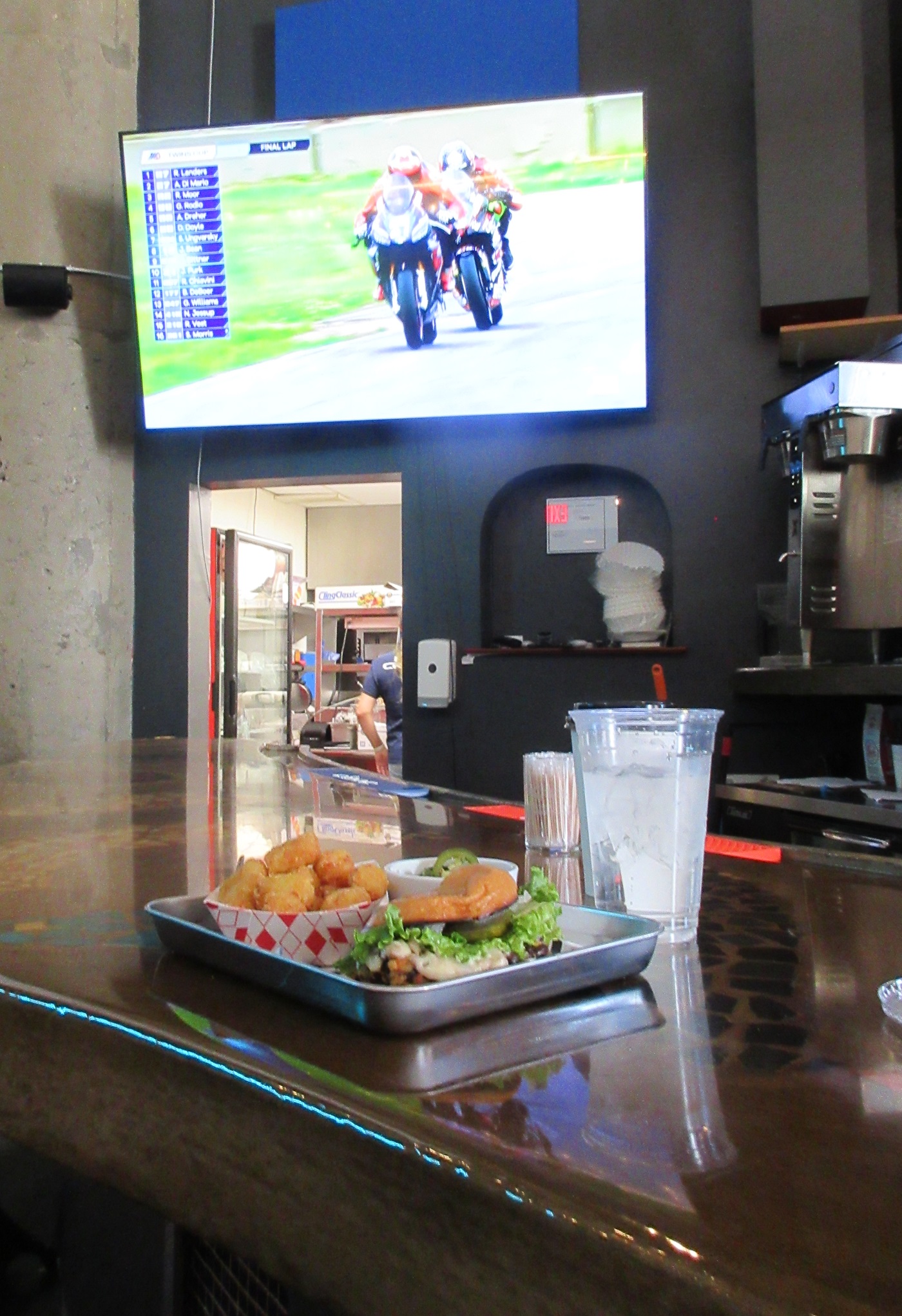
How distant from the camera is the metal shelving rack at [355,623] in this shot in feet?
26.8

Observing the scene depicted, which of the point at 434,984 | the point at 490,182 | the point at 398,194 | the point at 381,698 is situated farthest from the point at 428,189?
the point at 434,984

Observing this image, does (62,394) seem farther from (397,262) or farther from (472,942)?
(472,942)

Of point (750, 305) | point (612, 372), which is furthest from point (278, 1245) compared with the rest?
point (750, 305)

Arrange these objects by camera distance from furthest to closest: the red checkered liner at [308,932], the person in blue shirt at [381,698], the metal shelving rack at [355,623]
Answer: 1. the metal shelving rack at [355,623]
2. the person in blue shirt at [381,698]
3. the red checkered liner at [308,932]

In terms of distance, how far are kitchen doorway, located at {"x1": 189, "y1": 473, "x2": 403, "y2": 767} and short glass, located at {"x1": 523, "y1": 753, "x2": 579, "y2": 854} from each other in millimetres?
2773

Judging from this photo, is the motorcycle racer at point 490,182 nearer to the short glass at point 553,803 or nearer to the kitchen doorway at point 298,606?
the kitchen doorway at point 298,606

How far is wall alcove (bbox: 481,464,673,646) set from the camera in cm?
377

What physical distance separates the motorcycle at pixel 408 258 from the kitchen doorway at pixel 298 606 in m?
0.64

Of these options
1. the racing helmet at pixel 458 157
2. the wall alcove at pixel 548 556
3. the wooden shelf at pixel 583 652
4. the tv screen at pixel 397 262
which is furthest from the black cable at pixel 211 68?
the wooden shelf at pixel 583 652

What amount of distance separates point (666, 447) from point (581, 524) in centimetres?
42

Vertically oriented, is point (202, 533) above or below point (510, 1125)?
above

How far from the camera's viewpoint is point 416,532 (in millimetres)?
3863

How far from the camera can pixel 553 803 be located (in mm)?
1145

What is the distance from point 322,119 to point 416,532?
1.48 metres
